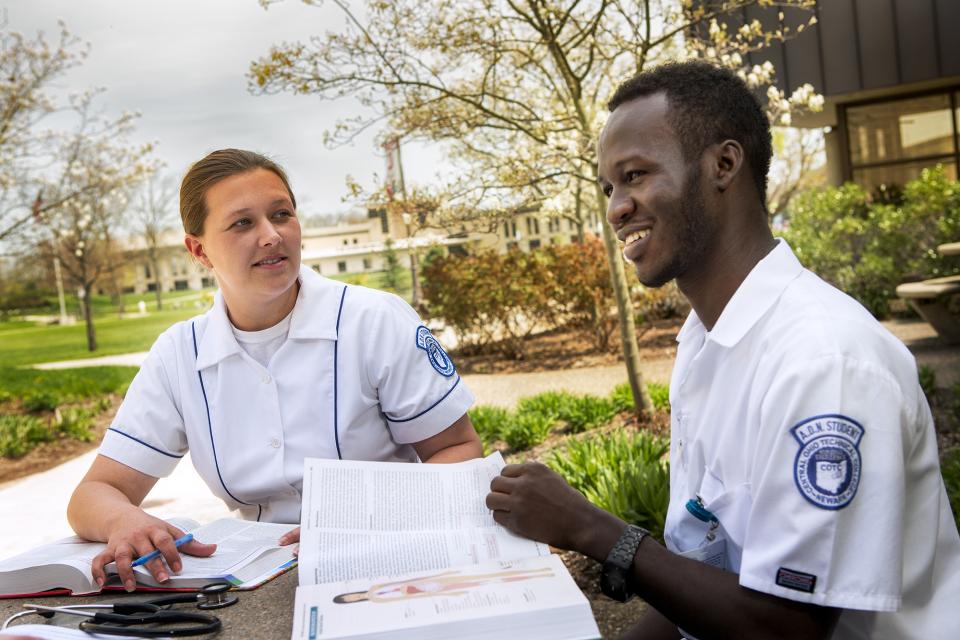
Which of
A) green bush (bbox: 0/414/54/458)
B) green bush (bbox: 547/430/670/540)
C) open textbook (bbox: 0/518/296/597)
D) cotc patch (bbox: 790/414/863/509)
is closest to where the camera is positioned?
cotc patch (bbox: 790/414/863/509)

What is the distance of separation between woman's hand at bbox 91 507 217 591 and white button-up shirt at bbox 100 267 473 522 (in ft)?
1.11

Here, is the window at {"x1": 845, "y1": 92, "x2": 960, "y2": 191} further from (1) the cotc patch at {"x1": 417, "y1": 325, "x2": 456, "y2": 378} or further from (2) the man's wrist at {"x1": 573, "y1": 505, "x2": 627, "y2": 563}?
(2) the man's wrist at {"x1": 573, "y1": 505, "x2": 627, "y2": 563}

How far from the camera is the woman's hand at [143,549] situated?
5.11ft

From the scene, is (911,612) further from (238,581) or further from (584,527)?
(238,581)

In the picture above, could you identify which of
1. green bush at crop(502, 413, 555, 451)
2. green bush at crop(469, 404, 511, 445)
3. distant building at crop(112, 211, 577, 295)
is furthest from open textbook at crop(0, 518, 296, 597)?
green bush at crop(469, 404, 511, 445)

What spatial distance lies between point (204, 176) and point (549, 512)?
1.31m

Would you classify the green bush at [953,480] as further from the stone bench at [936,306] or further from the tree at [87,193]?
the tree at [87,193]

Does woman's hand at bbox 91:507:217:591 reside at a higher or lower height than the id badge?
higher

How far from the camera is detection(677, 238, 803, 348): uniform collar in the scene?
52.7 inches

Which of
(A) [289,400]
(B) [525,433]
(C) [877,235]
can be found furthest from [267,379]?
(C) [877,235]

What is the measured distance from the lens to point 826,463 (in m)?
1.10

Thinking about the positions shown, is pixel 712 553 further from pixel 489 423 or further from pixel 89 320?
pixel 89 320

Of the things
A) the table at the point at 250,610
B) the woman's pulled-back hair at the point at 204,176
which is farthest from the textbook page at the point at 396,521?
the woman's pulled-back hair at the point at 204,176

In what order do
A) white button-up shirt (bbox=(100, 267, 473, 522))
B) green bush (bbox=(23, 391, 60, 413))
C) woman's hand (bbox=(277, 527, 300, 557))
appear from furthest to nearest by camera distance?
green bush (bbox=(23, 391, 60, 413)), white button-up shirt (bbox=(100, 267, 473, 522)), woman's hand (bbox=(277, 527, 300, 557))
